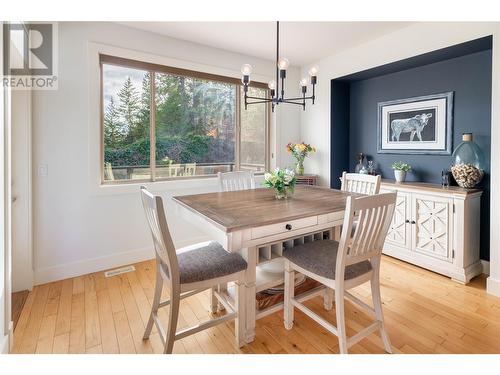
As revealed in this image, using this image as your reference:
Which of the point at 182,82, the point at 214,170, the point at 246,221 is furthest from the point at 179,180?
the point at 246,221

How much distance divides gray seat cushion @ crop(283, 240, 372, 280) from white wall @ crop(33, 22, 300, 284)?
6.45 feet

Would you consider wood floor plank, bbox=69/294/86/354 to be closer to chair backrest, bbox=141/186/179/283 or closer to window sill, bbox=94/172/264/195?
chair backrest, bbox=141/186/179/283

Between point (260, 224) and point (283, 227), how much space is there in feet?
0.62

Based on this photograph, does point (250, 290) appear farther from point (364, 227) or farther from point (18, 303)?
point (18, 303)

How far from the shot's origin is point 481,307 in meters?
2.30

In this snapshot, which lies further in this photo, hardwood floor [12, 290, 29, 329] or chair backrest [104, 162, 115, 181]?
chair backrest [104, 162, 115, 181]

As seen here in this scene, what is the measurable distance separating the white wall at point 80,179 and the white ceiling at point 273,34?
0.28 meters

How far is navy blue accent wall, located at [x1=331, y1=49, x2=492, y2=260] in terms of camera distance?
9.41 ft

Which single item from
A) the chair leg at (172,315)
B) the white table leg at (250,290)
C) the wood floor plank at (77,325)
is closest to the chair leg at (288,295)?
the white table leg at (250,290)

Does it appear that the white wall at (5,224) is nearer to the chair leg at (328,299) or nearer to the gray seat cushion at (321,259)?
the gray seat cushion at (321,259)

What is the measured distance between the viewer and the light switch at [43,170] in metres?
2.62

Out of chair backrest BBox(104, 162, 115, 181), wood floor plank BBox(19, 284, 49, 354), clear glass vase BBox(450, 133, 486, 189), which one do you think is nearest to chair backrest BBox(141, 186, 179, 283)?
wood floor plank BBox(19, 284, 49, 354)

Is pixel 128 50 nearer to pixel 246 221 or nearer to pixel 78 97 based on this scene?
pixel 78 97

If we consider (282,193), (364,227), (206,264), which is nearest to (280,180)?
(282,193)
